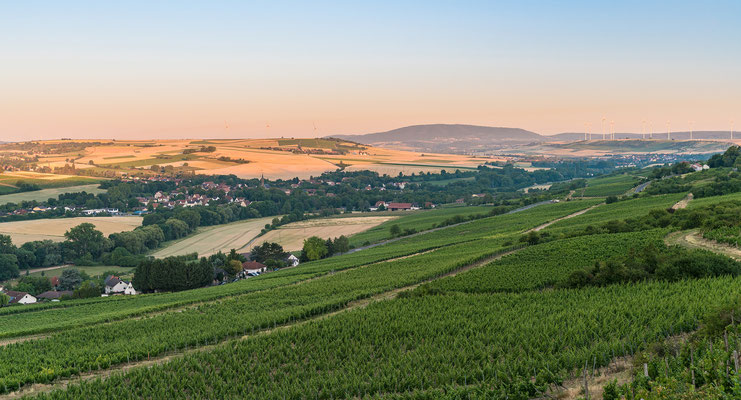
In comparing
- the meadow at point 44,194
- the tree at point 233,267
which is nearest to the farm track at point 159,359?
the tree at point 233,267

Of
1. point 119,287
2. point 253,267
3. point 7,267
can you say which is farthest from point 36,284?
point 253,267

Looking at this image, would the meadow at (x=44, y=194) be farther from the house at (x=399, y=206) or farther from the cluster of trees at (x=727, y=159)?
the cluster of trees at (x=727, y=159)

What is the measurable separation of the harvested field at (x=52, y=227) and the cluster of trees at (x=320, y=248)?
49.8 metres

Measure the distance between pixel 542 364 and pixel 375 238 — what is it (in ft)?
248

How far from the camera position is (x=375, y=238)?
320 feet

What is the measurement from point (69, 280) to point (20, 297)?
10.00 m

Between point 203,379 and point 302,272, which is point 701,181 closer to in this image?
point 302,272

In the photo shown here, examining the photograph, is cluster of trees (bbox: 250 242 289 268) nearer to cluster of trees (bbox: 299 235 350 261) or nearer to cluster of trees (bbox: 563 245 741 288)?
cluster of trees (bbox: 299 235 350 261)

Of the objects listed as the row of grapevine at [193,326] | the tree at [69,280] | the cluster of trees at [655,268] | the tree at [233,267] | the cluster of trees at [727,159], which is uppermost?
the cluster of trees at [727,159]

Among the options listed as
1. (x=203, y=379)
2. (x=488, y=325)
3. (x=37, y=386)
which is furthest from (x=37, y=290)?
(x=488, y=325)

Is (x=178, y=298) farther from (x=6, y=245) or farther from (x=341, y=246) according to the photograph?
(x=6, y=245)

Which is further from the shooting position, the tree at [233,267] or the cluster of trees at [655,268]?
the tree at [233,267]

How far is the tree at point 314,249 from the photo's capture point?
85.7m

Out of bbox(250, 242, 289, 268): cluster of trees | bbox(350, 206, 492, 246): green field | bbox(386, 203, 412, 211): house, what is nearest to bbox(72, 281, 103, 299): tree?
bbox(250, 242, 289, 268): cluster of trees
